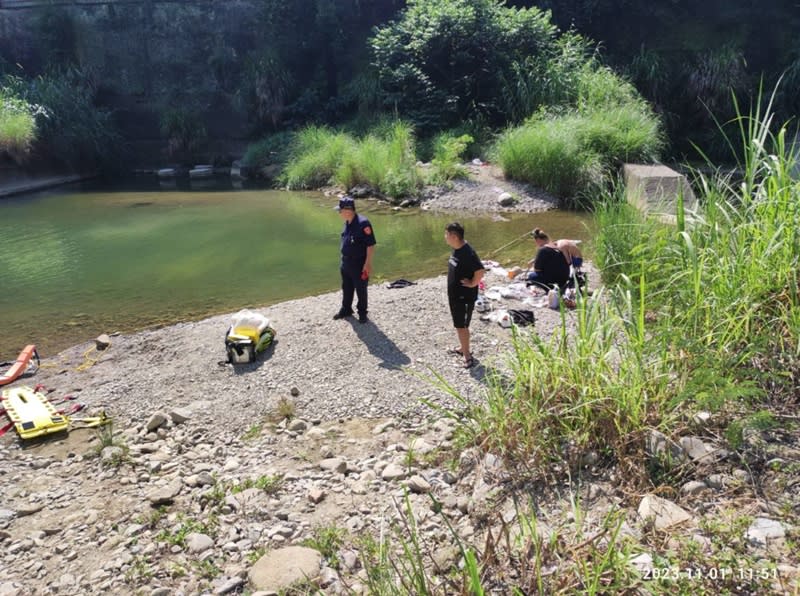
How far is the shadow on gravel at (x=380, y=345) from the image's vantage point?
574 centimetres

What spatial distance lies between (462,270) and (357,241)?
5.15 ft

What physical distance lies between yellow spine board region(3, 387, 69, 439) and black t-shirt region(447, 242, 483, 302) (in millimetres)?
3642

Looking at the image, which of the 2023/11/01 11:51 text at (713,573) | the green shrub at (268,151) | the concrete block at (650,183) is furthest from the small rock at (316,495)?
the green shrub at (268,151)

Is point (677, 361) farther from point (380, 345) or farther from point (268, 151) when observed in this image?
point (268, 151)

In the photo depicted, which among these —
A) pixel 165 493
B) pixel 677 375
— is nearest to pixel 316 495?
pixel 165 493

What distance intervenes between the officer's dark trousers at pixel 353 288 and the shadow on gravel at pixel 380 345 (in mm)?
151

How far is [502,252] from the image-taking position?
410 inches

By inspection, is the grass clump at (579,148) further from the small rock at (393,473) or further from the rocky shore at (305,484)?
the small rock at (393,473)

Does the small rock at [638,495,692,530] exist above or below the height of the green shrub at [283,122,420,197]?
below

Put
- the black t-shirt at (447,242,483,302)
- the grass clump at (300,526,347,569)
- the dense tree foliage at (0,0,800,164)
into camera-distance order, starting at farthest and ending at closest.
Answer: the dense tree foliage at (0,0,800,164) < the black t-shirt at (447,242,483,302) < the grass clump at (300,526,347,569)

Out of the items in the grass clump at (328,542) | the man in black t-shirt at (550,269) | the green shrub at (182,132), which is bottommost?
the grass clump at (328,542)

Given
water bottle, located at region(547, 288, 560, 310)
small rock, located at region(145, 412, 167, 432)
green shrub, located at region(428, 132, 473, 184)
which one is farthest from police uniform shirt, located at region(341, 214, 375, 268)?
green shrub, located at region(428, 132, 473, 184)

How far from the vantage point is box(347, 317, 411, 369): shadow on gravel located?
574cm

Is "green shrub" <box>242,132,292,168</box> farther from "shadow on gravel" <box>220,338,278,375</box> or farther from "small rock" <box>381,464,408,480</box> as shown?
"small rock" <box>381,464,408,480</box>
